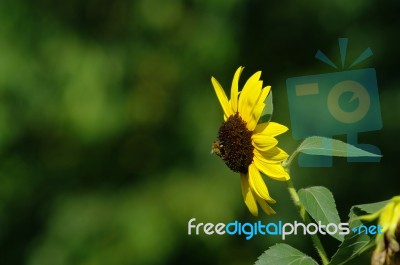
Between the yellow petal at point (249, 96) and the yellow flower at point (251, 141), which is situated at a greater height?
the yellow petal at point (249, 96)

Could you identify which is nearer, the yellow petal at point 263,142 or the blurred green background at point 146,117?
the yellow petal at point 263,142

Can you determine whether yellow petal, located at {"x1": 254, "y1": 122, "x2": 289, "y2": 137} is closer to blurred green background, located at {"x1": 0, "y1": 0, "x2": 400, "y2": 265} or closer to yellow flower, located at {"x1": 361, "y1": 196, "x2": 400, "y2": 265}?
yellow flower, located at {"x1": 361, "y1": 196, "x2": 400, "y2": 265}

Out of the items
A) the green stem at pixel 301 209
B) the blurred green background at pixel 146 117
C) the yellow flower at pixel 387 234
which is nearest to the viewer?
the yellow flower at pixel 387 234

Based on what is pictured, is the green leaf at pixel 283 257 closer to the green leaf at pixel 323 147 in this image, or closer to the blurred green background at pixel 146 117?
the green leaf at pixel 323 147

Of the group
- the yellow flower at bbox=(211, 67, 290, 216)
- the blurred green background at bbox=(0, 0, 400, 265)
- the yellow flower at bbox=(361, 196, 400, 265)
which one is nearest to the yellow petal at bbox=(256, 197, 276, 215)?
the yellow flower at bbox=(211, 67, 290, 216)

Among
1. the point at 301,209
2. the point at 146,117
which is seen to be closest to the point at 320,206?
the point at 301,209

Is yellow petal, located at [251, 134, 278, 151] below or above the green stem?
above

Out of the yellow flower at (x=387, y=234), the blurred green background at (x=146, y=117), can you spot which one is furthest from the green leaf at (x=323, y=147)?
the blurred green background at (x=146, y=117)
